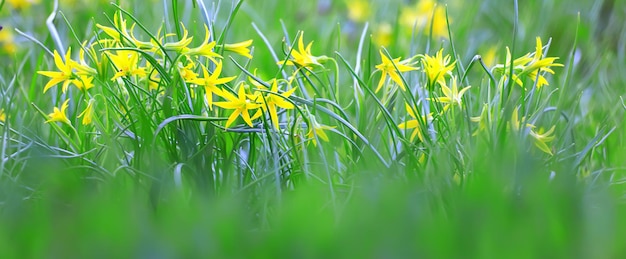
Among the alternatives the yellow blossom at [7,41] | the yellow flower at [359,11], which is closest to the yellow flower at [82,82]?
the yellow blossom at [7,41]

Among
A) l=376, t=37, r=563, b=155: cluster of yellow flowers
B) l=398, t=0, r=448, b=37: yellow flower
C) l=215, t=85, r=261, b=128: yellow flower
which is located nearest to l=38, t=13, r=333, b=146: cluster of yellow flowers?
l=215, t=85, r=261, b=128: yellow flower

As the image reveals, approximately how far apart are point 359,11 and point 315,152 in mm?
2295

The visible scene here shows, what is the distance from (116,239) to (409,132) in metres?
1.26

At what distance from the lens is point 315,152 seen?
177 centimetres

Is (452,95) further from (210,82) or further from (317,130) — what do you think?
(210,82)

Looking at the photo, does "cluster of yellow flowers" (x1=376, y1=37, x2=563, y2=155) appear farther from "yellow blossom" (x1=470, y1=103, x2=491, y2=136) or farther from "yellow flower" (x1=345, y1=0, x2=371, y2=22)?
"yellow flower" (x1=345, y1=0, x2=371, y2=22)

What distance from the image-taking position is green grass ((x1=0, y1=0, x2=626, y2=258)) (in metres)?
0.77

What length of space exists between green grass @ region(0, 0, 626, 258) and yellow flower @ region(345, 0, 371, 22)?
25 mm

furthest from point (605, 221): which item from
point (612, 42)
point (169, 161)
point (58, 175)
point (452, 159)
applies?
point (612, 42)

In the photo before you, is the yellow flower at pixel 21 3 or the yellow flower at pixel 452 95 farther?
the yellow flower at pixel 21 3

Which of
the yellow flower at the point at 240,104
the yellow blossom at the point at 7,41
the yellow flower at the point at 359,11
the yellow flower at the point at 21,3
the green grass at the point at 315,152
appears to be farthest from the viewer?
the yellow flower at the point at 359,11

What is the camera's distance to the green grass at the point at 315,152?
77cm

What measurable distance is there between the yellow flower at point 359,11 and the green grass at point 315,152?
2 centimetres

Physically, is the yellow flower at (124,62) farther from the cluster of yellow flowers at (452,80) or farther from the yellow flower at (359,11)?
the yellow flower at (359,11)
